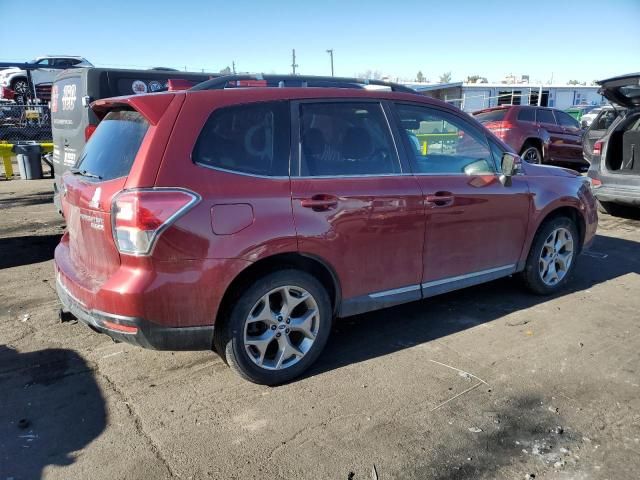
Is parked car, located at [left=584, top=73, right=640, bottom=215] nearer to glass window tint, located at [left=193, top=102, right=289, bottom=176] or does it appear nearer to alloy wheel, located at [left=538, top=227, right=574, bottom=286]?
alloy wheel, located at [left=538, top=227, right=574, bottom=286]

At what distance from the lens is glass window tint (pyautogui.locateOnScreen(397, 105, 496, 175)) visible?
382cm

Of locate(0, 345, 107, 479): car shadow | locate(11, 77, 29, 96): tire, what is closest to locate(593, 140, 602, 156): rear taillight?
locate(0, 345, 107, 479): car shadow

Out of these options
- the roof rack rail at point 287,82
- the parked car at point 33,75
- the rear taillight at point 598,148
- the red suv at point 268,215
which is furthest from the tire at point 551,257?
the parked car at point 33,75

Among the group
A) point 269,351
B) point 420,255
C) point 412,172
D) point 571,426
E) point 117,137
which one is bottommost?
point 571,426

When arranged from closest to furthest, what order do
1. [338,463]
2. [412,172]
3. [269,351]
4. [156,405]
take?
[338,463] → [156,405] → [269,351] → [412,172]

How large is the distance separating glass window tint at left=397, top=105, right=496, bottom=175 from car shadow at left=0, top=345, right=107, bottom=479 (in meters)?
2.70

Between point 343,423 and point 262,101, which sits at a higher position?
point 262,101

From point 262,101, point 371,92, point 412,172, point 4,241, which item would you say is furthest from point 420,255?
point 4,241

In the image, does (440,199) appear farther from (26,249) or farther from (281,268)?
(26,249)

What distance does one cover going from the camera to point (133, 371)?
3447mm

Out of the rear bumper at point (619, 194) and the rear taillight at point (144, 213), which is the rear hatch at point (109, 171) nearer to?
the rear taillight at point (144, 213)

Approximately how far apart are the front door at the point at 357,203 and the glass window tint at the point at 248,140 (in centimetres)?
11

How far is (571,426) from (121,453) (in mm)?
2451

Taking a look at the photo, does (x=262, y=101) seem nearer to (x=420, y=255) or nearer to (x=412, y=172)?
(x=412, y=172)
